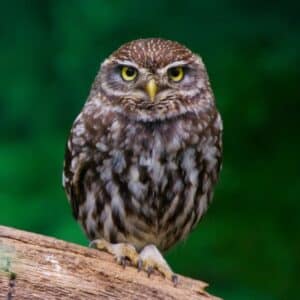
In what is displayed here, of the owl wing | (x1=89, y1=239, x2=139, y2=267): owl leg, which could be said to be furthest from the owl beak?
(x1=89, y1=239, x2=139, y2=267): owl leg

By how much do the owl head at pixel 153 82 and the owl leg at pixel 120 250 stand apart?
1.21ft

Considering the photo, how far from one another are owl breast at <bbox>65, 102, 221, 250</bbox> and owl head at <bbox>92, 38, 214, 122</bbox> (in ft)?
0.11

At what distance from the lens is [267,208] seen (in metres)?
3.49

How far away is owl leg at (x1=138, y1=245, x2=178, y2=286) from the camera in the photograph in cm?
256

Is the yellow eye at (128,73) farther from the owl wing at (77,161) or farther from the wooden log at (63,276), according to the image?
the wooden log at (63,276)

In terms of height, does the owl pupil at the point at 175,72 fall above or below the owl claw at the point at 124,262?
above

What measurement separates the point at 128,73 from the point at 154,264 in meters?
0.56

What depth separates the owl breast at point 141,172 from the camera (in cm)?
280

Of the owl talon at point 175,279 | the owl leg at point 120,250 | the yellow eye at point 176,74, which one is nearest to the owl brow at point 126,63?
the yellow eye at point 176,74

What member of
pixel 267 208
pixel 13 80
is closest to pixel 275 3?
pixel 267 208

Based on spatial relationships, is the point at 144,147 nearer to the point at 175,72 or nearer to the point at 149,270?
the point at 175,72

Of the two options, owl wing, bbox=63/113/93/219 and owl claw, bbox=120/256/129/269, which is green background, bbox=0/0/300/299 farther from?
owl claw, bbox=120/256/129/269

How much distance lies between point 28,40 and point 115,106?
769mm

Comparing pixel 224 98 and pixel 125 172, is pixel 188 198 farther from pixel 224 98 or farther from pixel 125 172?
pixel 224 98
